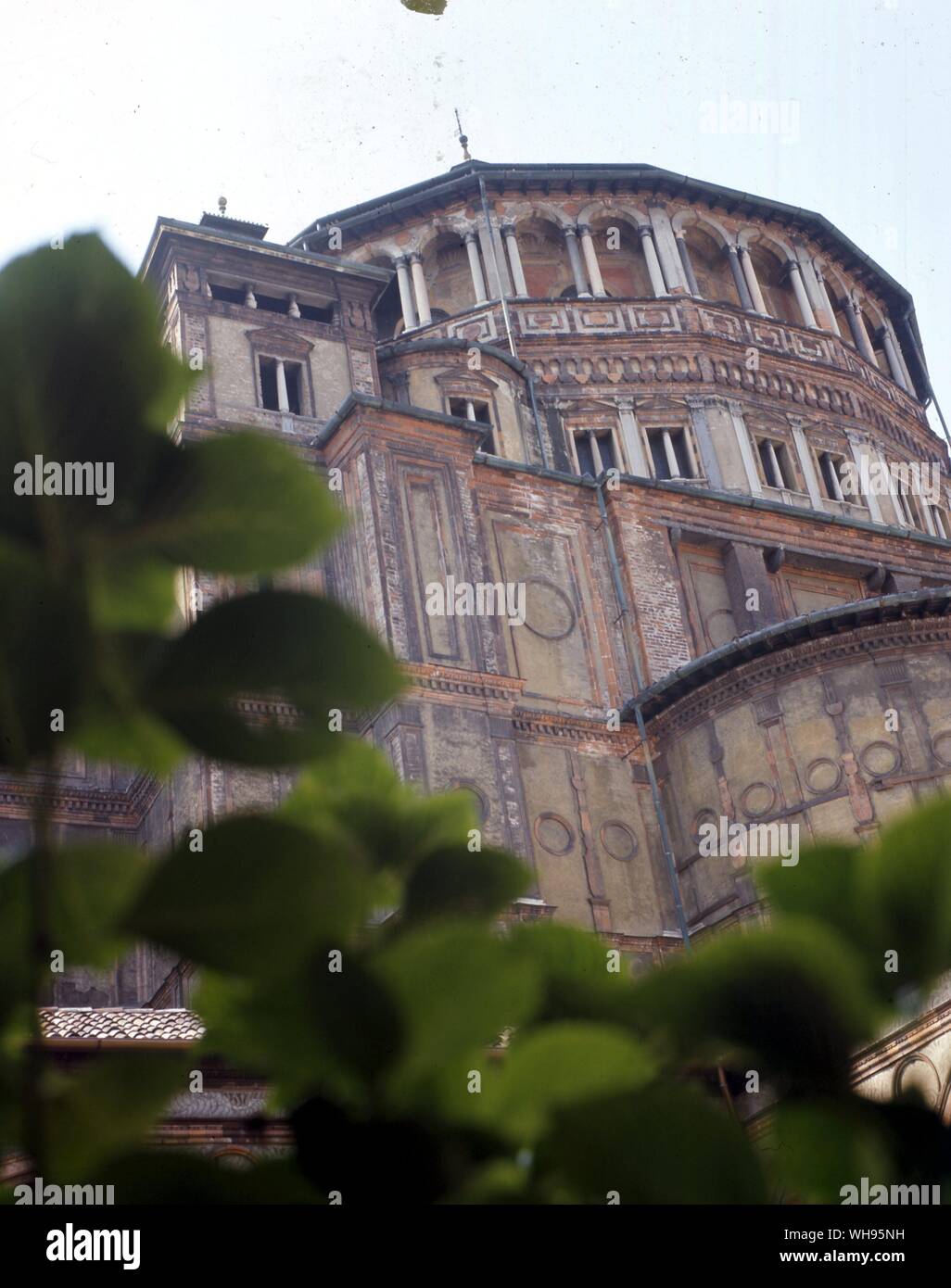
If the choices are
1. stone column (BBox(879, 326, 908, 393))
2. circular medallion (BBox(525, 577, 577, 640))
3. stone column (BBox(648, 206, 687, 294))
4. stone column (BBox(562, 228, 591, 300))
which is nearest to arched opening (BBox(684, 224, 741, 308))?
stone column (BBox(648, 206, 687, 294))

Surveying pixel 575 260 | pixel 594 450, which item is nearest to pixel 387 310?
pixel 575 260

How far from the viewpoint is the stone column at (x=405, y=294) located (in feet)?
→ 105

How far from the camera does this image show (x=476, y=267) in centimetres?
3234

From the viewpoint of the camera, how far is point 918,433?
35.9 m

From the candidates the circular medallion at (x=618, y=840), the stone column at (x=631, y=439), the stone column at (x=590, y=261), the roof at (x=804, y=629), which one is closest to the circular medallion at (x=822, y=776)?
the roof at (x=804, y=629)

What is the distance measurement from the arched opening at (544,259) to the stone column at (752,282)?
3.93 m

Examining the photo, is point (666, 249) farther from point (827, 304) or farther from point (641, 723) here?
point (641, 723)

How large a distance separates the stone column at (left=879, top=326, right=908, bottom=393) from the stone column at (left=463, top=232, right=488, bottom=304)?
10.5m

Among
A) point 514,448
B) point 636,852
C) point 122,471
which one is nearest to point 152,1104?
point 122,471

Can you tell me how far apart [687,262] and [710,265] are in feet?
4.51

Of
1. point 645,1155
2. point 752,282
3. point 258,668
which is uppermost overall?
point 752,282

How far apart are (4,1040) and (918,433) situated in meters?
36.8
